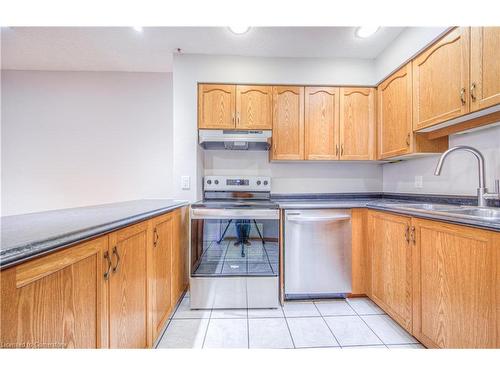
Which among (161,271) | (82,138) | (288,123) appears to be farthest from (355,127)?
(82,138)

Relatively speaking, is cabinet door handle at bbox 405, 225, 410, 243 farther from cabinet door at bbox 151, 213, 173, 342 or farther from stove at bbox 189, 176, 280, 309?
cabinet door at bbox 151, 213, 173, 342

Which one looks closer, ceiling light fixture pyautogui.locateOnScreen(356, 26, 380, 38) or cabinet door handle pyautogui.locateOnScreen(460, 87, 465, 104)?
cabinet door handle pyautogui.locateOnScreen(460, 87, 465, 104)

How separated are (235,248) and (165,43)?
→ 2058 millimetres

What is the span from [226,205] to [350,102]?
1.67 meters

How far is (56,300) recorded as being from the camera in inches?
25.7

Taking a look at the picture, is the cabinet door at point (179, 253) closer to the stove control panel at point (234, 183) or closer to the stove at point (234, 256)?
the stove at point (234, 256)

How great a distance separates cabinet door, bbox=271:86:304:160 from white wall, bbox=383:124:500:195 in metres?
1.06

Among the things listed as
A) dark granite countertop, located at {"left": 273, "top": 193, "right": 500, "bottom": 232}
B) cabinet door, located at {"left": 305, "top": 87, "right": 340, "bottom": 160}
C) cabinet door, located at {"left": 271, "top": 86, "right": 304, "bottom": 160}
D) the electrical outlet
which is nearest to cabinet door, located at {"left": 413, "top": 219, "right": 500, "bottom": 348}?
Answer: dark granite countertop, located at {"left": 273, "top": 193, "right": 500, "bottom": 232}

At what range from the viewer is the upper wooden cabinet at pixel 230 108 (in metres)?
2.22

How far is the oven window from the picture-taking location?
6.17ft

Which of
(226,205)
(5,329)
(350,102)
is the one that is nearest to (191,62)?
(226,205)

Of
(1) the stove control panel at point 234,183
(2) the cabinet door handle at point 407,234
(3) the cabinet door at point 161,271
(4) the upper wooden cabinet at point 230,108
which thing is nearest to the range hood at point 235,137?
(4) the upper wooden cabinet at point 230,108

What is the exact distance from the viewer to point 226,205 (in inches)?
75.5
